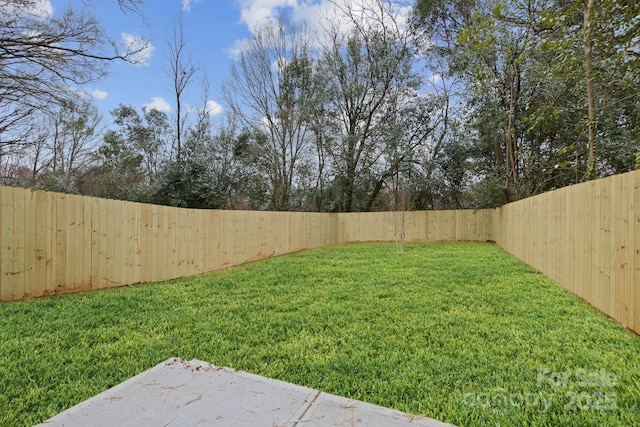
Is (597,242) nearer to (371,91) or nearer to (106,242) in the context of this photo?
(106,242)

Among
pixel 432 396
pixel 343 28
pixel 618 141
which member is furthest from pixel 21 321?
pixel 343 28

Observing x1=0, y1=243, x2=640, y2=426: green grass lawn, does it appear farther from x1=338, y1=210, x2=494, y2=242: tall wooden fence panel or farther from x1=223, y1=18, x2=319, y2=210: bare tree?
x1=223, y1=18, x2=319, y2=210: bare tree

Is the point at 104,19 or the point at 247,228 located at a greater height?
the point at 104,19

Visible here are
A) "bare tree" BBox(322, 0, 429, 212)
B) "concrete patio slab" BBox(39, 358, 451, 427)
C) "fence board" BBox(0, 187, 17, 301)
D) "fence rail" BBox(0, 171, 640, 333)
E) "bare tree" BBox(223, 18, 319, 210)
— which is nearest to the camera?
"concrete patio slab" BBox(39, 358, 451, 427)

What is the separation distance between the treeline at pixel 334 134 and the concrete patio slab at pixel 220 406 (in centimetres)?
918

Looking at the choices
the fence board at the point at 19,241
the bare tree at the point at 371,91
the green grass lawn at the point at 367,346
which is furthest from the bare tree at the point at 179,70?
the green grass lawn at the point at 367,346

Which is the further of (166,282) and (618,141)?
(618,141)

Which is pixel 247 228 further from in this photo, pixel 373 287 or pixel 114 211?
pixel 373 287

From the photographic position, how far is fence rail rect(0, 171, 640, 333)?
2.77m

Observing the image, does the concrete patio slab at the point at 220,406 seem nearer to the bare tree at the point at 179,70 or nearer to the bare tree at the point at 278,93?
the bare tree at the point at 179,70

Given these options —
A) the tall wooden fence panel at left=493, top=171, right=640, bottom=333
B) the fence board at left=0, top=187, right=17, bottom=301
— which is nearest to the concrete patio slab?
the tall wooden fence panel at left=493, top=171, right=640, bottom=333

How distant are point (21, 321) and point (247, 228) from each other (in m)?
4.84

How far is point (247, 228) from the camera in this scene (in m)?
7.45

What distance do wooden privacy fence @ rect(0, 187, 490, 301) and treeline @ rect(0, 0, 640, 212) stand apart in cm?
417
